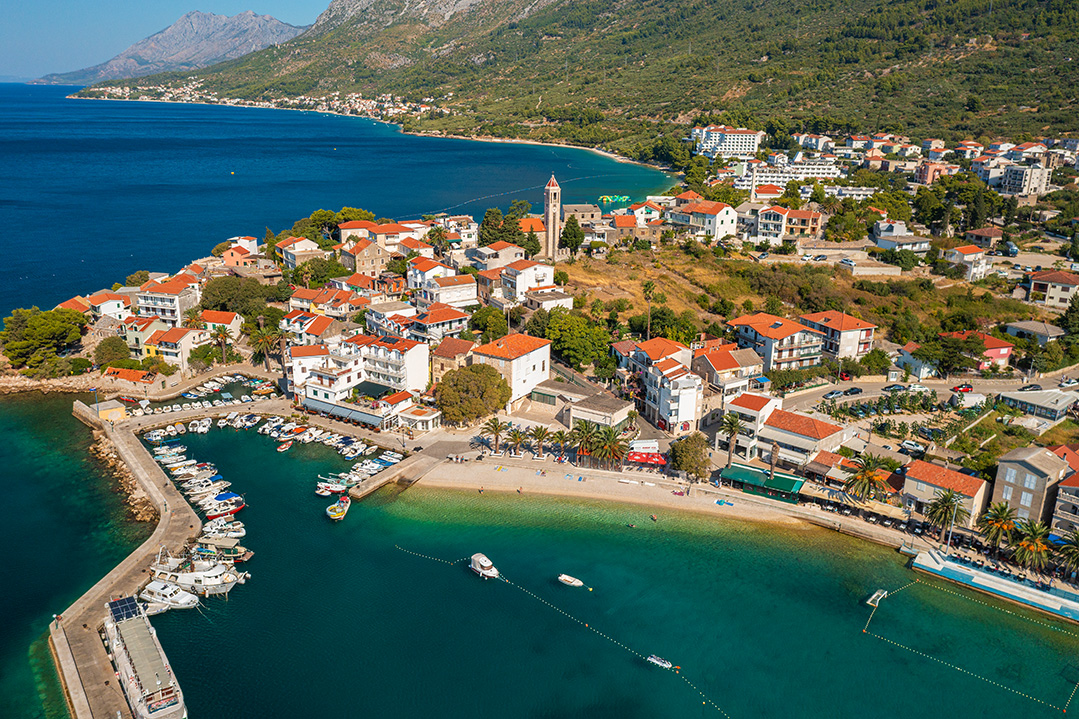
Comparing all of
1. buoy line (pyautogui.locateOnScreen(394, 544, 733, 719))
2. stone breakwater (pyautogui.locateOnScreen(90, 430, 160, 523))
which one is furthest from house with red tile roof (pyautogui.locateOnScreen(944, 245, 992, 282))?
stone breakwater (pyautogui.locateOnScreen(90, 430, 160, 523))

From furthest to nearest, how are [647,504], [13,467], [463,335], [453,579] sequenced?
[463,335]
[13,467]
[647,504]
[453,579]

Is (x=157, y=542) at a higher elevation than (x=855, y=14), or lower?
lower

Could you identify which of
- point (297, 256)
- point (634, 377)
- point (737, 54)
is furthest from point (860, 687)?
point (737, 54)

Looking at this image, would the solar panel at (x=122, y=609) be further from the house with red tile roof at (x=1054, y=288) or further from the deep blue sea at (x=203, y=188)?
the house with red tile roof at (x=1054, y=288)

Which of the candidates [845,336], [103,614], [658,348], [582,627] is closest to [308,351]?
[103,614]

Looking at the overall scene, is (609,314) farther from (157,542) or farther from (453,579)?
(157,542)
